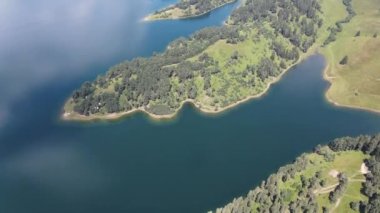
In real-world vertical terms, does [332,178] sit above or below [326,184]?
above

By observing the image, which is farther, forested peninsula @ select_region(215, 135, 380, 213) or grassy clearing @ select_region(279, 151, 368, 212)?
grassy clearing @ select_region(279, 151, 368, 212)

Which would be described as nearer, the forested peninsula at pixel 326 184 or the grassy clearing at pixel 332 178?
the forested peninsula at pixel 326 184

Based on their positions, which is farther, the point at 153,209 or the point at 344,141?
the point at 344,141

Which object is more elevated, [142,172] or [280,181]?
[142,172]

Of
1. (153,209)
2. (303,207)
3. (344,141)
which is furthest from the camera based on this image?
(344,141)

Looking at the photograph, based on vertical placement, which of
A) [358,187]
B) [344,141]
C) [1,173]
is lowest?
[358,187]

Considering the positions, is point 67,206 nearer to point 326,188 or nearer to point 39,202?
point 39,202

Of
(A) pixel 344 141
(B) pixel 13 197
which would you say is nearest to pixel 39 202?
(B) pixel 13 197

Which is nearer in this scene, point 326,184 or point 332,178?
point 326,184
